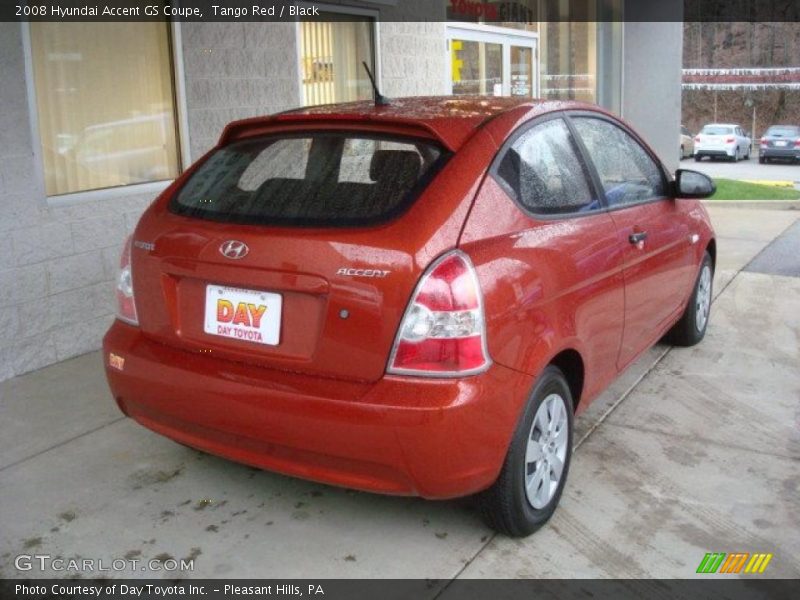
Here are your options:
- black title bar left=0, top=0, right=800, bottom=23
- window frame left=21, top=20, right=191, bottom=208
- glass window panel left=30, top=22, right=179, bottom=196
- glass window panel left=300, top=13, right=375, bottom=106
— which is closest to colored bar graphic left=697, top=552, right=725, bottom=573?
window frame left=21, top=20, right=191, bottom=208

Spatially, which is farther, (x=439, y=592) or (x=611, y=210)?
(x=611, y=210)

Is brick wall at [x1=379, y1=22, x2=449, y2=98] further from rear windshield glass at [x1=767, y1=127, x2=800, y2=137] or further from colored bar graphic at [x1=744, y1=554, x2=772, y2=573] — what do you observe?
rear windshield glass at [x1=767, y1=127, x2=800, y2=137]

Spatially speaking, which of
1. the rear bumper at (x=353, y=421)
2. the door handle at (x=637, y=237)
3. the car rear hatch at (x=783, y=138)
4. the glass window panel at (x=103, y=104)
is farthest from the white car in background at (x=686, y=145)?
the rear bumper at (x=353, y=421)

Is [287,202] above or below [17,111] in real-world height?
below

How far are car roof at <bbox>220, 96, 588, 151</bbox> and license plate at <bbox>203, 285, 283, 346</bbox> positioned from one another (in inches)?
32.2

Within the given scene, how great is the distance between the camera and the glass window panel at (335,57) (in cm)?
786

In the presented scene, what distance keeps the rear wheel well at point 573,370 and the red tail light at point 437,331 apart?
2.41 feet

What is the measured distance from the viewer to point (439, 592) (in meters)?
3.10

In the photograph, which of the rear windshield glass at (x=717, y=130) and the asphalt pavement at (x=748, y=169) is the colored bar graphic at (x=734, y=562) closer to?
the asphalt pavement at (x=748, y=169)

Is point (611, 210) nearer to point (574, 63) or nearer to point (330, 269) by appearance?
point (330, 269)

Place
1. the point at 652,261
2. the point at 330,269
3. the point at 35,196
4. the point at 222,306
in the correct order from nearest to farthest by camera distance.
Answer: the point at 330,269, the point at 222,306, the point at 652,261, the point at 35,196

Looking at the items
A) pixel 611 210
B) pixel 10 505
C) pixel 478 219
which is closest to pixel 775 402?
pixel 611 210

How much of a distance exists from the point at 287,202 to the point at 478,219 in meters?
0.70

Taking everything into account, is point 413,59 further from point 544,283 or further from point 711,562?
point 711,562
